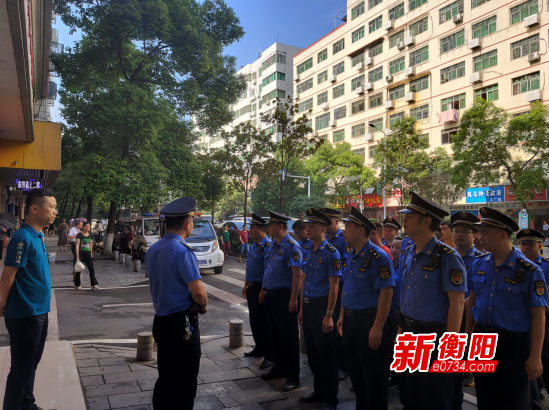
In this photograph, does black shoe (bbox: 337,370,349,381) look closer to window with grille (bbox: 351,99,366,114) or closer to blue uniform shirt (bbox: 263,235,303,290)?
blue uniform shirt (bbox: 263,235,303,290)

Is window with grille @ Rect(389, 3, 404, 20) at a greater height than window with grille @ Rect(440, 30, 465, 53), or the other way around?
window with grille @ Rect(389, 3, 404, 20)

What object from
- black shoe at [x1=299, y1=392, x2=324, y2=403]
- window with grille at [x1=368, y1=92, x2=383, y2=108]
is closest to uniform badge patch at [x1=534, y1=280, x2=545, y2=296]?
black shoe at [x1=299, y1=392, x2=324, y2=403]

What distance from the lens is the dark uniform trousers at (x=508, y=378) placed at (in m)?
3.06

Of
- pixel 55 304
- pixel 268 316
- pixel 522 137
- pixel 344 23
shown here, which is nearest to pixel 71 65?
pixel 55 304

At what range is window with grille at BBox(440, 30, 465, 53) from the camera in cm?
3039

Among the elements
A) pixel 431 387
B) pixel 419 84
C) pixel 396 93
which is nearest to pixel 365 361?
pixel 431 387

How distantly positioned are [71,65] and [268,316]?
17.5 metres

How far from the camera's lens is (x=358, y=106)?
134 ft

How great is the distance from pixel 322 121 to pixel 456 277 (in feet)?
146

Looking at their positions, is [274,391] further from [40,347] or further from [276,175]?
[276,175]

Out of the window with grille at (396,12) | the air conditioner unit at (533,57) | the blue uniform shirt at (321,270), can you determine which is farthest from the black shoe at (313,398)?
the window with grille at (396,12)

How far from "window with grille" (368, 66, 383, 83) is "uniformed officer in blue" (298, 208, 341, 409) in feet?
121

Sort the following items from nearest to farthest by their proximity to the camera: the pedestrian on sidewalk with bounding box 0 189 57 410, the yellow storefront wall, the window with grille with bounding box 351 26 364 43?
the pedestrian on sidewalk with bounding box 0 189 57 410
the yellow storefront wall
the window with grille with bounding box 351 26 364 43

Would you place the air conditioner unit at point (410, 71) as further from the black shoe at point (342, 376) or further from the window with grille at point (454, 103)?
the black shoe at point (342, 376)
